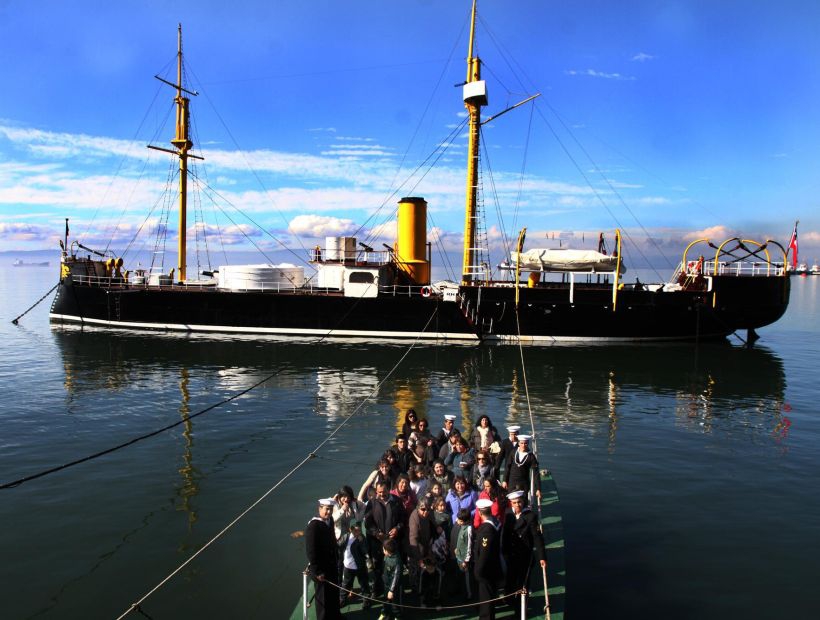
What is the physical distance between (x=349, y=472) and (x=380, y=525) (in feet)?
21.5

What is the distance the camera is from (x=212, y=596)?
9430 mm

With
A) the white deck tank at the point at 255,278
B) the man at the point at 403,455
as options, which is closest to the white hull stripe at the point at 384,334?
the white deck tank at the point at 255,278

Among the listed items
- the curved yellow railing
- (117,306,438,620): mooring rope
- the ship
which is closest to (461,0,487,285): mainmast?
the ship

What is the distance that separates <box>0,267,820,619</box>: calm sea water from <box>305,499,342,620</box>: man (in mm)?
1429

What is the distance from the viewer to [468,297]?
39.9 meters

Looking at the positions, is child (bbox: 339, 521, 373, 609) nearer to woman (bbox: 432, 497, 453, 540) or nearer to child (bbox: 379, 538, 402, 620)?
child (bbox: 379, 538, 402, 620)

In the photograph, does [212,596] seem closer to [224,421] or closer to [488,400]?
[224,421]

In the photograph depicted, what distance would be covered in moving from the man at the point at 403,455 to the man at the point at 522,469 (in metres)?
2.09

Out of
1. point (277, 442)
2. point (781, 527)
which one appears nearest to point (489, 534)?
point (781, 527)

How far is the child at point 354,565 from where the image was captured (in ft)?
28.4

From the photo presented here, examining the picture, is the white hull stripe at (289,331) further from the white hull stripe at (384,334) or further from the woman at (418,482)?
the woman at (418,482)

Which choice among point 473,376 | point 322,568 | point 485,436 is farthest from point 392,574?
point 473,376

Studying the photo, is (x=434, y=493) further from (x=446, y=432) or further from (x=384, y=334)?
(x=384, y=334)

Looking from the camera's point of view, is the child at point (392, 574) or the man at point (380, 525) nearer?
the child at point (392, 574)
